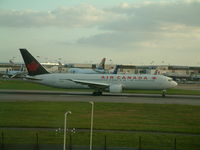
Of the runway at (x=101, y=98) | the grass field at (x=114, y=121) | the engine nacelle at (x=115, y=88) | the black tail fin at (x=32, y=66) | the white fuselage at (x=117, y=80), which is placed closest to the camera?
the grass field at (x=114, y=121)

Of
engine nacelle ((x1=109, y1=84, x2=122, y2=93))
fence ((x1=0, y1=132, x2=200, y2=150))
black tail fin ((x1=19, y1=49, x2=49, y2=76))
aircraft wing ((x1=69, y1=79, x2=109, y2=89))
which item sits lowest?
fence ((x1=0, y1=132, x2=200, y2=150))

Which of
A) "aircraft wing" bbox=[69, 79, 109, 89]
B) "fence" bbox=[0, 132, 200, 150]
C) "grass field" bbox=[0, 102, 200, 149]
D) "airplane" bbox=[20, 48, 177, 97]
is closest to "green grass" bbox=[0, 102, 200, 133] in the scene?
"grass field" bbox=[0, 102, 200, 149]

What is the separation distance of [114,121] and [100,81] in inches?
974

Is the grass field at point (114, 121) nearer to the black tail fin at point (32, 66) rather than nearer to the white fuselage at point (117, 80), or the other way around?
the white fuselage at point (117, 80)

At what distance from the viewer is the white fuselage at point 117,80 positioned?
165ft

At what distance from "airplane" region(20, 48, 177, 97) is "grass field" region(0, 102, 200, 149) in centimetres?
1364

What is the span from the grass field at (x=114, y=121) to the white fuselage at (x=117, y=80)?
45.5 feet

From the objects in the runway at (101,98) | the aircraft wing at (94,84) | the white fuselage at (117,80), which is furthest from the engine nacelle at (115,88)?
the runway at (101,98)

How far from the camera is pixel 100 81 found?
51219 mm

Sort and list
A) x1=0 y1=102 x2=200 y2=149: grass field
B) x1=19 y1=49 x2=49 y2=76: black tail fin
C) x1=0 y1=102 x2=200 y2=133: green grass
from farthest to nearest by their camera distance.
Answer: x1=19 y1=49 x2=49 y2=76: black tail fin < x1=0 y1=102 x2=200 y2=133: green grass < x1=0 y1=102 x2=200 y2=149: grass field

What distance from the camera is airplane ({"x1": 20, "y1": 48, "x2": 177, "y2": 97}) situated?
5006 cm

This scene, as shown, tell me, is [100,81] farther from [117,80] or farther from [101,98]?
[101,98]

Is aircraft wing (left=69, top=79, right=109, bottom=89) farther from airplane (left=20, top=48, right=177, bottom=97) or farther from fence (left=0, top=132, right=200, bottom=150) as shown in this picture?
fence (left=0, top=132, right=200, bottom=150)

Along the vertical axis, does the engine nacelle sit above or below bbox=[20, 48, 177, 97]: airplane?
below
